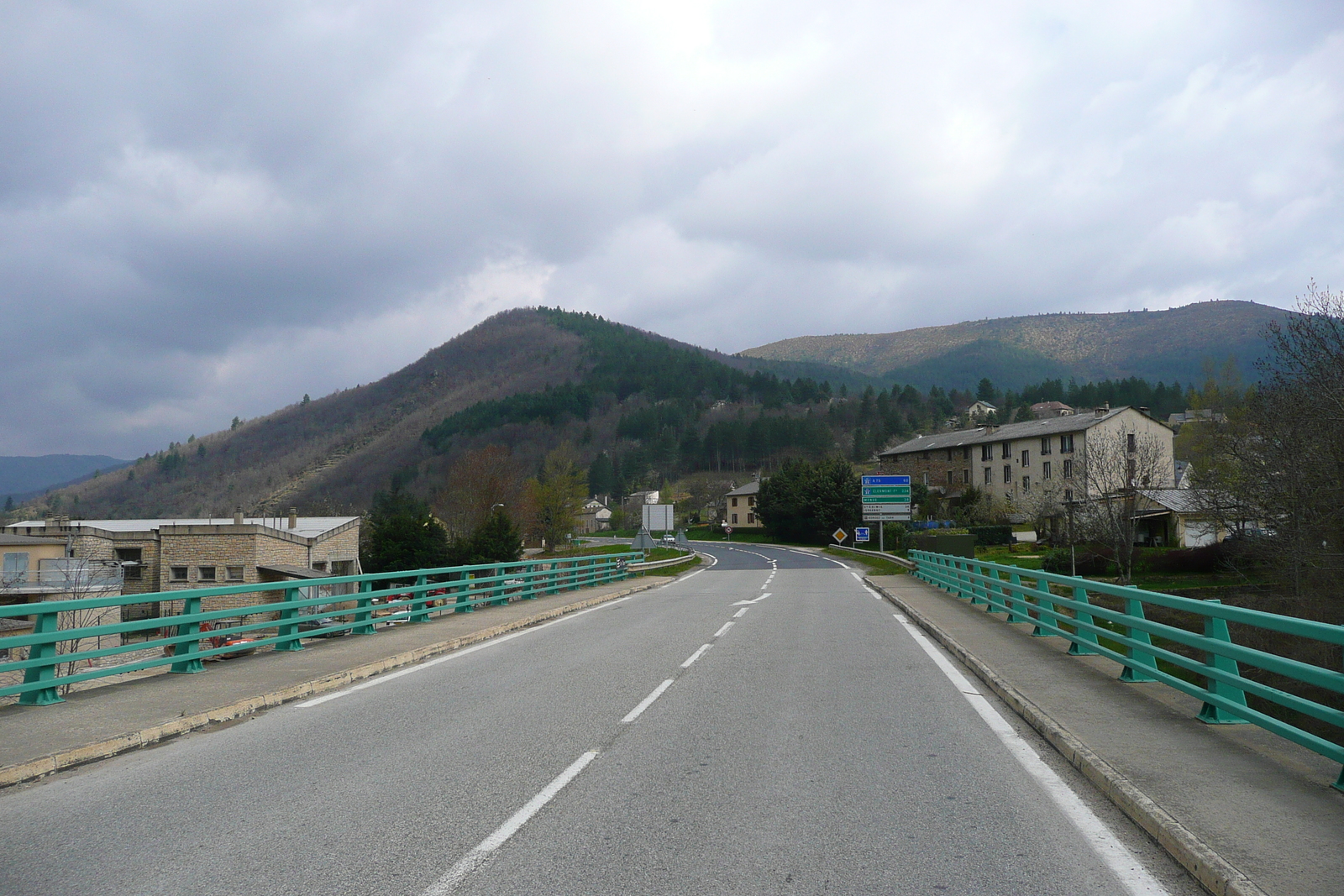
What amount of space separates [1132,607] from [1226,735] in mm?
2570

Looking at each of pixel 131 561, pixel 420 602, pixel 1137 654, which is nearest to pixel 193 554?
pixel 131 561

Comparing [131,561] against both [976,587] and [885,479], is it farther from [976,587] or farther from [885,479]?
[976,587]

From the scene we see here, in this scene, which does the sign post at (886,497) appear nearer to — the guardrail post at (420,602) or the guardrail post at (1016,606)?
the guardrail post at (1016,606)

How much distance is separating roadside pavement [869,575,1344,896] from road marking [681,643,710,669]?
3781 millimetres

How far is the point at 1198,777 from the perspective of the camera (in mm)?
5824

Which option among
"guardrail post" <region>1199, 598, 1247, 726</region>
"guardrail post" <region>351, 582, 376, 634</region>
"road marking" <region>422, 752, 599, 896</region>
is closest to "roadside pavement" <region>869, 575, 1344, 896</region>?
"guardrail post" <region>1199, 598, 1247, 726</region>

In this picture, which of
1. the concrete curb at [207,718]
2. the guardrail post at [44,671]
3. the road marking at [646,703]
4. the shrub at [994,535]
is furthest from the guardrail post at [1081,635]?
the shrub at [994,535]

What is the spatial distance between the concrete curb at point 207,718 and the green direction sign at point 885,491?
140ft

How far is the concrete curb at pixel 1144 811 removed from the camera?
4148 millimetres

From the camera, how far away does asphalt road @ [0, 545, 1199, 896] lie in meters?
4.39

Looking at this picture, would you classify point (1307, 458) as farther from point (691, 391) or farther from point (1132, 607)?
point (691, 391)

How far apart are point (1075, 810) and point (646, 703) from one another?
4572mm

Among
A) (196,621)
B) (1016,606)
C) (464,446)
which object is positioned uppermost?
(464,446)

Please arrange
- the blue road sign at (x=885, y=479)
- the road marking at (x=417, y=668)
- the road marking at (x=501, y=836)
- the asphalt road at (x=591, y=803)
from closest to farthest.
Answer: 1. the road marking at (x=501, y=836)
2. the asphalt road at (x=591, y=803)
3. the road marking at (x=417, y=668)
4. the blue road sign at (x=885, y=479)
